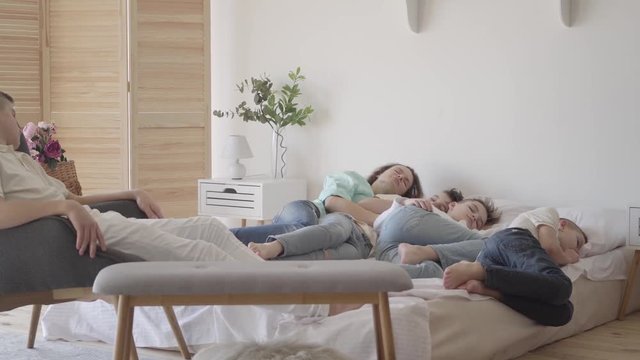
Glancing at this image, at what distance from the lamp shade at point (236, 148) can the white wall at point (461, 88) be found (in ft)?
1.06

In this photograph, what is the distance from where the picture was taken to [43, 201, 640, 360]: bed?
2.84 metres

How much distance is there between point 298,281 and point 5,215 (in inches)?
33.7

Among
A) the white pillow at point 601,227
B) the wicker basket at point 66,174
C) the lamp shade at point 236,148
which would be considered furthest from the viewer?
the lamp shade at point 236,148

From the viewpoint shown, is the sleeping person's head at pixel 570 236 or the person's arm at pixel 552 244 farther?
the sleeping person's head at pixel 570 236

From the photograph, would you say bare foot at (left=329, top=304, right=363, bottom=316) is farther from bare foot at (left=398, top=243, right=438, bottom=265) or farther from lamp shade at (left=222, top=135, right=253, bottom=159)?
lamp shade at (left=222, top=135, right=253, bottom=159)

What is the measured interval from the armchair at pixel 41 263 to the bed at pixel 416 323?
557 millimetres

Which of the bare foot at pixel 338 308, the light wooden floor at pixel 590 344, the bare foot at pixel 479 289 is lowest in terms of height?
the light wooden floor at pixel 590 344

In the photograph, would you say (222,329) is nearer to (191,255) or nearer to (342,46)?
(191,255)

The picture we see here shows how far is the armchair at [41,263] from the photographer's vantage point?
259 centimetres

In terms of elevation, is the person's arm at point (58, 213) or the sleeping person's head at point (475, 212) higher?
the person's arm at point (58, 213)

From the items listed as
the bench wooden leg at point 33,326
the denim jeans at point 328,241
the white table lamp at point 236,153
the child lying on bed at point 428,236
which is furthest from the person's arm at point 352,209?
the bench wooden leg at point 33,326

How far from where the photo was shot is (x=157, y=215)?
3238 millimetres

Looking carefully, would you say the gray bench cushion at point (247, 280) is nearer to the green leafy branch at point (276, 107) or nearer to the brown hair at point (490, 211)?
the brown hair at point (490, 211)

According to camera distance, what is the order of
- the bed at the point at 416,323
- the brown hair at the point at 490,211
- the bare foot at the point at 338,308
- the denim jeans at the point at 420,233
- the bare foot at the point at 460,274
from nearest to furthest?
the bed at the point at 416,323 → the bare foot at the point at 338,308 → the bare foot at the point at 460,274 → the denim jeans at the point at 420,233 → the brown hair at the point at 490,211
